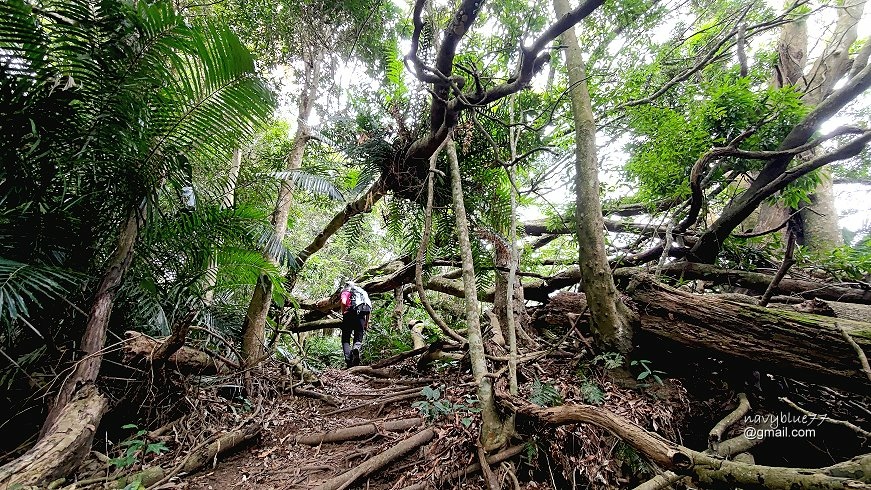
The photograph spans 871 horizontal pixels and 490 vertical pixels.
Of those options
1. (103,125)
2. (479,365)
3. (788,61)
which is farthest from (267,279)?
(788,61)

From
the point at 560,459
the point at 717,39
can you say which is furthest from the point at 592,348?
the point at 717,39

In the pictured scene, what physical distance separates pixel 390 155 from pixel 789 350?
4.13 meters

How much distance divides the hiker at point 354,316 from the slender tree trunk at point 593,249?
3740 millimetres

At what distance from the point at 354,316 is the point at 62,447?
3.91 m

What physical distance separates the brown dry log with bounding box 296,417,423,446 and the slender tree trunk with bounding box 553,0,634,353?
186 centimetres

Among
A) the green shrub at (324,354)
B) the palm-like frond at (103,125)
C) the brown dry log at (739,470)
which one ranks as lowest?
the green shrub at (324,354)

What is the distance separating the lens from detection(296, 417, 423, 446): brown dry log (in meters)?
2.95

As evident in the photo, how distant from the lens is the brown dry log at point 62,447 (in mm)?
1747

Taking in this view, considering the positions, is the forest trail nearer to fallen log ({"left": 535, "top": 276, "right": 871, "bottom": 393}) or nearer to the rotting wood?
the rotting wood

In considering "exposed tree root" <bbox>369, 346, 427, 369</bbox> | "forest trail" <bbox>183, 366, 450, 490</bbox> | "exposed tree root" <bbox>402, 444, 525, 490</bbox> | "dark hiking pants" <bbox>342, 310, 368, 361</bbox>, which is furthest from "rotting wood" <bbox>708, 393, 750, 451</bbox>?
"dark hiking pants" <bbox>342, 310, 368, 361</bbox>

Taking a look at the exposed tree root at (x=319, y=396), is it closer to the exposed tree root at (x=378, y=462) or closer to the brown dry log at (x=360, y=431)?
the brown dry log at (x=360, y=431)

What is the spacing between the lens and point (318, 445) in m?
2.92

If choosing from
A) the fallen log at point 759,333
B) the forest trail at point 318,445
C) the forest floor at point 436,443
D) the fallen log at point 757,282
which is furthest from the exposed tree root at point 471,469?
the fallen log at point 757,282

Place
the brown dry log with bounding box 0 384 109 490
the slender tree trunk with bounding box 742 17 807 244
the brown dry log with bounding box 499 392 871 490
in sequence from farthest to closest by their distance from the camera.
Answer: the slender tree trunk with bounding box 742 17 807 244
the brown dry log with bounding box 0 384 109 490
the brown dry log with bounding box 499 392 871 490
